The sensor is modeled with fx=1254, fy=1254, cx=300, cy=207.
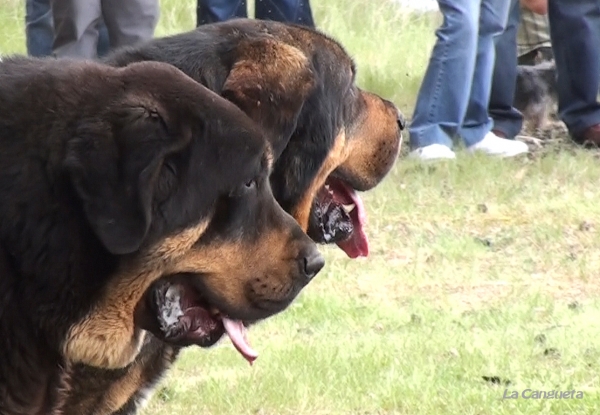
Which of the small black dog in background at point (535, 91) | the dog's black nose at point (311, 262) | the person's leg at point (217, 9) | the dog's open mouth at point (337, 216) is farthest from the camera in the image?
the small black dog in background at point (535, 91)

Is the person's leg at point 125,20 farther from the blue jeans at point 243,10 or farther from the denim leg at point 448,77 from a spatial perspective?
the denim leg at point 448,77

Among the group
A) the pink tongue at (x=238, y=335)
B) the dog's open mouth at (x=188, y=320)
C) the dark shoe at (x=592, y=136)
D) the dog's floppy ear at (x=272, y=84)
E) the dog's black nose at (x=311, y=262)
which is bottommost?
the dark shoe at (x=592, y=136)

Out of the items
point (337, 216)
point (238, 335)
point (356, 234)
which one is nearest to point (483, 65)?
point (356, 234)

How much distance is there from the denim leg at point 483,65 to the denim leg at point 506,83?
21.7 inches

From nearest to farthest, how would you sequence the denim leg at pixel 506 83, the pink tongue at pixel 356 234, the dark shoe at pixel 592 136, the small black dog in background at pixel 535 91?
the pink tongue at pixel 356 234 < the denim leg at pixel 506 83 < the dark shoe at pixel 592 136 < the small black dog in background at pixel 535 91

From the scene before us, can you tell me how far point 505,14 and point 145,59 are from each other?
5027mm

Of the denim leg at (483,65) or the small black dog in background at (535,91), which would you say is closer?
the denim leg at (483,65)

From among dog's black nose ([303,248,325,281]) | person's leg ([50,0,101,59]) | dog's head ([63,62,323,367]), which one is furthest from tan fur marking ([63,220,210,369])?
person's leg ([50,0,101,59])

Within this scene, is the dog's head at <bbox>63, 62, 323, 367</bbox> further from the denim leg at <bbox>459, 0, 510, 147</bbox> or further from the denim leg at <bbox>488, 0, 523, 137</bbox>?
the denim leg at <bbox>488, 0, 523, 137</bbox>

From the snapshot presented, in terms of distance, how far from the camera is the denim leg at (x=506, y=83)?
9016mm

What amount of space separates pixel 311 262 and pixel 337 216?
1.01m

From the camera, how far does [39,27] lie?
779cm

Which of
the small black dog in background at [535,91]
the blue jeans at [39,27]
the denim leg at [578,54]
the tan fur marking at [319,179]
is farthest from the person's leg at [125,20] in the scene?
the small black dog in background at [535,91]

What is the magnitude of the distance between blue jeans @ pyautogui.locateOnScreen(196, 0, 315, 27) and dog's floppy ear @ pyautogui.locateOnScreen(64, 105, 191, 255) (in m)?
4.62
